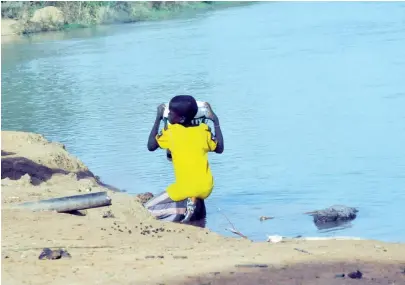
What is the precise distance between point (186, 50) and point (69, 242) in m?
21.5

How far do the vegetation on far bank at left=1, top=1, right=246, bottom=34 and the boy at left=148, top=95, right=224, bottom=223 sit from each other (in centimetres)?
3226

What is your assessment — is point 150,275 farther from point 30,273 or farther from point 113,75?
point 113,75

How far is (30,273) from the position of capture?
5570 millimetres

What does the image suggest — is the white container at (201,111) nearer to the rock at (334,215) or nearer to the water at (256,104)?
the water at (256,104)

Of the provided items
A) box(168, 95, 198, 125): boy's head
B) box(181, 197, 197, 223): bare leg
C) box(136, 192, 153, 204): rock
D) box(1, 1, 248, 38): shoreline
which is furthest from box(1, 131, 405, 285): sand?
box(1, 1, 248, 38): shoreline

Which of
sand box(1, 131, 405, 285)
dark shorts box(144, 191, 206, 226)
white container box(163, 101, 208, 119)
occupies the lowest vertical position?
dark shorts box(144, 191, 206, 226)

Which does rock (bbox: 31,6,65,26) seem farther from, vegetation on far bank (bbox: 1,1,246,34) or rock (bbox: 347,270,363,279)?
rock (bbox: 347,270,363,279)

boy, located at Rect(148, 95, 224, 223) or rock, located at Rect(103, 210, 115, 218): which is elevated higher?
boy, located at Rect(148, 95, 224, 223)

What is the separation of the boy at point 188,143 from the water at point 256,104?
43.0 inches

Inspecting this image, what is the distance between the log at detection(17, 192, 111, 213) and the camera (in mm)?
7963

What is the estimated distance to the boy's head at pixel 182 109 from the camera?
26.2 feet

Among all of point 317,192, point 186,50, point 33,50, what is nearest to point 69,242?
point 317,192

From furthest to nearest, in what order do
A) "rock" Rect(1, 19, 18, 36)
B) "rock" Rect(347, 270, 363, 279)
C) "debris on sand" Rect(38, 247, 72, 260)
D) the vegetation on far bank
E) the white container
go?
the vegetation on far bank → "rock" Rect(1, 19, 18, 36) → the white container → "debris on sand" Rect(38, 247, 72, 260) → "rock" Rect(347, 270, 363, 279)

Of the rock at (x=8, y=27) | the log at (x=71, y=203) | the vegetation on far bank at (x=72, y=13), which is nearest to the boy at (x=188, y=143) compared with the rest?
the log at (x=71, y=203)
